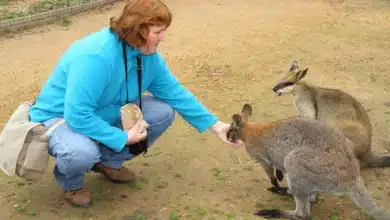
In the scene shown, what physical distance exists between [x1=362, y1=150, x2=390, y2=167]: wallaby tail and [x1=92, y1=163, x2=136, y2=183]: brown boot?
1.71m

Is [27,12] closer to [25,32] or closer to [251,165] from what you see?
[25,32]

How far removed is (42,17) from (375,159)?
471 cm

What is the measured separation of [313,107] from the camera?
4.91m

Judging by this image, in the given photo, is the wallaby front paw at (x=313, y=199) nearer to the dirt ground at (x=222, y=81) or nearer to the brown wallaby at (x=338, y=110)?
the dirt ground at (x=222, y=81)

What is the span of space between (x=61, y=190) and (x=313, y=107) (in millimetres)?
2233

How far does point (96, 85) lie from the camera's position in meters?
3.26

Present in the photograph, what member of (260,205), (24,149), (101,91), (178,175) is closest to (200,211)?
(260,205)

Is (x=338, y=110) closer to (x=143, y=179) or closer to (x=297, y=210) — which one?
(x=297, y=210)

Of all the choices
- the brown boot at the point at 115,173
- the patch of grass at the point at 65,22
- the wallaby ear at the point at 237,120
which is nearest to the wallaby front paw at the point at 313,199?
the wallaby ear at the point at 237,120

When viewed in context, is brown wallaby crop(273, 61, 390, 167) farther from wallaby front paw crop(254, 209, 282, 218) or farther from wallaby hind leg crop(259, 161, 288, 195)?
wallaby front paw crop(254, 209, 282, 218)

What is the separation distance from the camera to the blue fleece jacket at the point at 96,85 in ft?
10.6

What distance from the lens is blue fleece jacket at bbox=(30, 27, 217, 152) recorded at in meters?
3.22

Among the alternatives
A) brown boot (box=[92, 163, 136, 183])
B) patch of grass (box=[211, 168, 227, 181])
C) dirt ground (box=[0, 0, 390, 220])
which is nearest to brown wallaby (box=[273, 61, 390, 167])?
dirt ground (box=[0, 0, 390, 220])

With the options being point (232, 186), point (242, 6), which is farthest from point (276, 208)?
point (242, 6)
